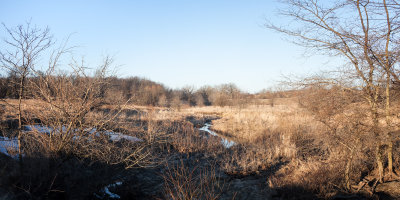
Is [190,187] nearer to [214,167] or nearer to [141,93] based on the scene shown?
[214,167]

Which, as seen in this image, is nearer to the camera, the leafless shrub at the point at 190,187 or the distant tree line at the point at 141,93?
the leafless shrub at the point at 190,187

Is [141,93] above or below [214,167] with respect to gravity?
above

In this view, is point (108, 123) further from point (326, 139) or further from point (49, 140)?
point (326, 139)

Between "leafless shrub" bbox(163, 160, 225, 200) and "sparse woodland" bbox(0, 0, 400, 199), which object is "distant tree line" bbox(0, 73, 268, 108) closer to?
"sparse woodland" bbox(0, 0, 400, 199)

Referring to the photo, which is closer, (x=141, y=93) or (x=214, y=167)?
(x=214, y=167)

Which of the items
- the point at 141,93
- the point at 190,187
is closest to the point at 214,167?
the point at 190,187

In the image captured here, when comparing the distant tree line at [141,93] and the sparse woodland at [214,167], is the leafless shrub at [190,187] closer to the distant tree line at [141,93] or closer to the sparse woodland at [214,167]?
the sparse woodland at [214,167]

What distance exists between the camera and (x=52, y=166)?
194 inches

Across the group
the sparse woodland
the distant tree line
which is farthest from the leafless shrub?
the distant tree line

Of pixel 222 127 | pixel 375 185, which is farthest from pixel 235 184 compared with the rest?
pixel 222 127

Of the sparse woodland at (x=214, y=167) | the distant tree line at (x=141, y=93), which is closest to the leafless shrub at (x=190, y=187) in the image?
the sparse woodland at (x=214, y=167)

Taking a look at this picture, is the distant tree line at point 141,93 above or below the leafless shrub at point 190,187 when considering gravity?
above

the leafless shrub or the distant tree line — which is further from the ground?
the distant tree line

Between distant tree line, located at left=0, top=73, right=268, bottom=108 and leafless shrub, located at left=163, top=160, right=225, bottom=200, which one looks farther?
distant tree line, located at left=0, top=73, right=268, bottom=108
